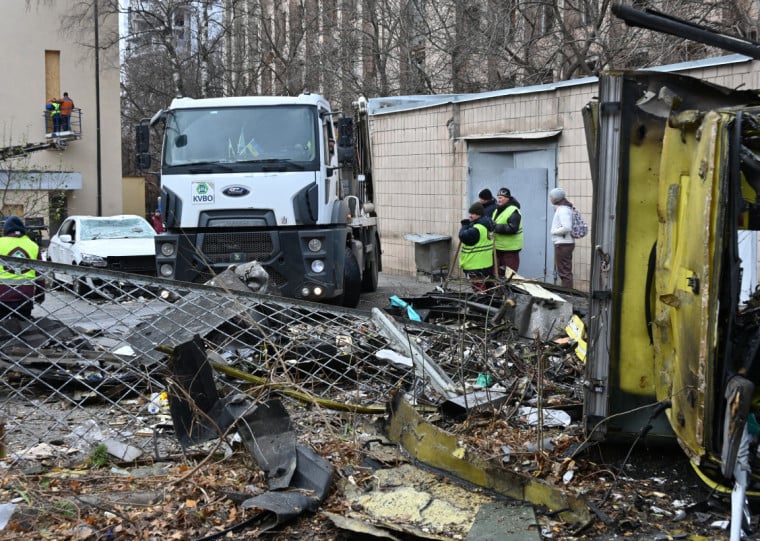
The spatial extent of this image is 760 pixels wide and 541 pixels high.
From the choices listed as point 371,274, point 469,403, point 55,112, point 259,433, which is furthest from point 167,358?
point 55,112

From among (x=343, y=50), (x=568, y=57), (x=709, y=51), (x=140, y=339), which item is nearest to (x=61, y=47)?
(x=343, y=50)

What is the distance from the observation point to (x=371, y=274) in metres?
14.5

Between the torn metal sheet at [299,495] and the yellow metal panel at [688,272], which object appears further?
the torn metal sheet at [299,495]

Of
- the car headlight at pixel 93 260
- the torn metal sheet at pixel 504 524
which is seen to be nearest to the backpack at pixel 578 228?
the car headlight at pixel 93 260

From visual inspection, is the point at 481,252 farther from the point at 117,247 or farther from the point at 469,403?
the point at 117,247

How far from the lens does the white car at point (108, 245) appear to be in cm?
1455

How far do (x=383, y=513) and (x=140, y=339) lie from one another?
3333 mm

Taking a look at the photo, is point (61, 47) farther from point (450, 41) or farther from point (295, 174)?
point (295, 174)

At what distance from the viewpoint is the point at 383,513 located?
4211mm

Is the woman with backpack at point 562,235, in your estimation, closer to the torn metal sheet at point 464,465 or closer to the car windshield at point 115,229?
the torn metal sheet at point 464,465

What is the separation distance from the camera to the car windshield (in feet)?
52.6

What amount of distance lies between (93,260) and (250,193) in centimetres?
478

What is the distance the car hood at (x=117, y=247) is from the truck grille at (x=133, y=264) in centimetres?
7

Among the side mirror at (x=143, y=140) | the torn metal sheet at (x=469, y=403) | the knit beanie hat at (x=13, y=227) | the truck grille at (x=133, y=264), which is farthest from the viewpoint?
the truck grille at (x=133, y=264)
